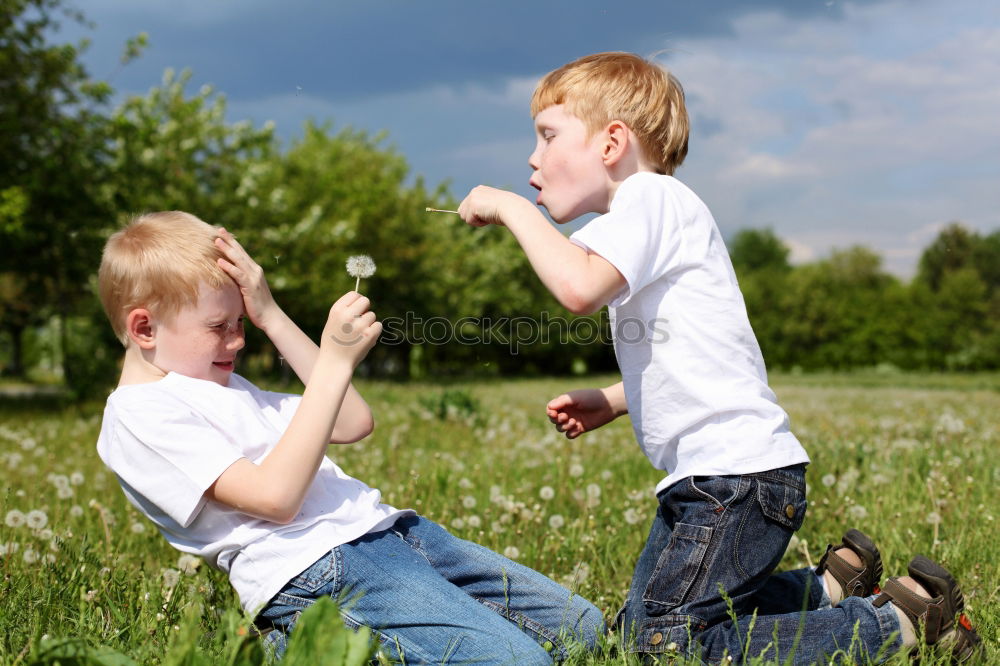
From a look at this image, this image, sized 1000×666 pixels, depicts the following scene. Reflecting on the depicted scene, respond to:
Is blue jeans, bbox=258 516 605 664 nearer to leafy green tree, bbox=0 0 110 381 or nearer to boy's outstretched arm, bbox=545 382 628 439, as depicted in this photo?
boy's outstretched arm, bbox=545 382 628 439

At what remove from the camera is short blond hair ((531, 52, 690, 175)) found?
9.11 feet

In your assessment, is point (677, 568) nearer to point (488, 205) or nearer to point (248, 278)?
point (488, 205)

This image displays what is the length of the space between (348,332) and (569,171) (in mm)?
972

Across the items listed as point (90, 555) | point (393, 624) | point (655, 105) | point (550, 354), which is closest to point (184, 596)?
point (90, 555)

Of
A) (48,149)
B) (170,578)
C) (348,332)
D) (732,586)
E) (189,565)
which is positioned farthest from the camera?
(48,149)

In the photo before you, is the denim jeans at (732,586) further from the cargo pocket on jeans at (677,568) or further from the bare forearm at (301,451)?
the bare forearm at (301,451)

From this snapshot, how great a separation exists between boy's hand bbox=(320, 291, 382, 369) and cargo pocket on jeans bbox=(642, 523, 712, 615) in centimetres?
112

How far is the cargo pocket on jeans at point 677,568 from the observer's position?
96.7 inches

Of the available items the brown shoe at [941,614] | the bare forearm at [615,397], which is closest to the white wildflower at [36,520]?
the bare forearm at [615,397]

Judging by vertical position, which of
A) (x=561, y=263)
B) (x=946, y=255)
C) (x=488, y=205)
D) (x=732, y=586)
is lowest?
(x=732, y=586)

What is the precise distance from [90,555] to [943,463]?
4638 mm

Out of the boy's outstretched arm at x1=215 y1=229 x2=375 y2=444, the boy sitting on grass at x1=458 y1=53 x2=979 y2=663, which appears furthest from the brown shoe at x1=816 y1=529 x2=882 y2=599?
the boy's outstretched arm at x1=215 y1=229 x2=375 y2=444

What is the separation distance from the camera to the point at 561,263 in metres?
2.37

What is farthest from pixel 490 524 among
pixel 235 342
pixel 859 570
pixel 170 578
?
pixel 235 342
